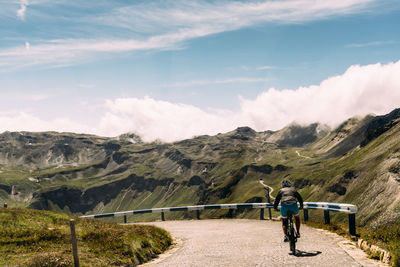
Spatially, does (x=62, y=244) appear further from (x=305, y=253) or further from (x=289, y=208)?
(x=305, y=253)

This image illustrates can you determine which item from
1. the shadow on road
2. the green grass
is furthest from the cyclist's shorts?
the green grass

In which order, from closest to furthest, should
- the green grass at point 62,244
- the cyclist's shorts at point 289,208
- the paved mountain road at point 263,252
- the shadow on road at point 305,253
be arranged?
the paved mountain road at point 263,252
the green grass at point 62,244
the shadow on road at point 305,253
the cyclist's shorts at point 289,208

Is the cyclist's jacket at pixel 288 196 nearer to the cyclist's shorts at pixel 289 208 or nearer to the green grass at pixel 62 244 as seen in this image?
the cyclist's shorts at pixel 289 208

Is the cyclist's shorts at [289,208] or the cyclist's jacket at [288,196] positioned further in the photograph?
the cyclist's jacket at [288,196]

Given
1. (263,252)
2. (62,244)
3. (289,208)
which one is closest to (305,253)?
(263,252)

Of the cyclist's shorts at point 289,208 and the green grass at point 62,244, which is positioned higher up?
the cyclist's shorts at point 289,208

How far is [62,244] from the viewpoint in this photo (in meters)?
15.2

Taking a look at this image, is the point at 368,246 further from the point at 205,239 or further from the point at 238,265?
the point at 205,239

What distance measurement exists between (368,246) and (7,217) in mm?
Result: 16421

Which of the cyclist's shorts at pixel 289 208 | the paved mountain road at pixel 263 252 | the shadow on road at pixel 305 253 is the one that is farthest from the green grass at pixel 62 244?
the shadow on road at pixel 305 253

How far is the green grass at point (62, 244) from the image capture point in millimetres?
12680

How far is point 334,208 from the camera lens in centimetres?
2234

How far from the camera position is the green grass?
1268cm

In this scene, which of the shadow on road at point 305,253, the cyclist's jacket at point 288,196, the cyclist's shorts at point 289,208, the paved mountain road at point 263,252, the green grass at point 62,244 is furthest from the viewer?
the cyclist's jacket at point 288,196
